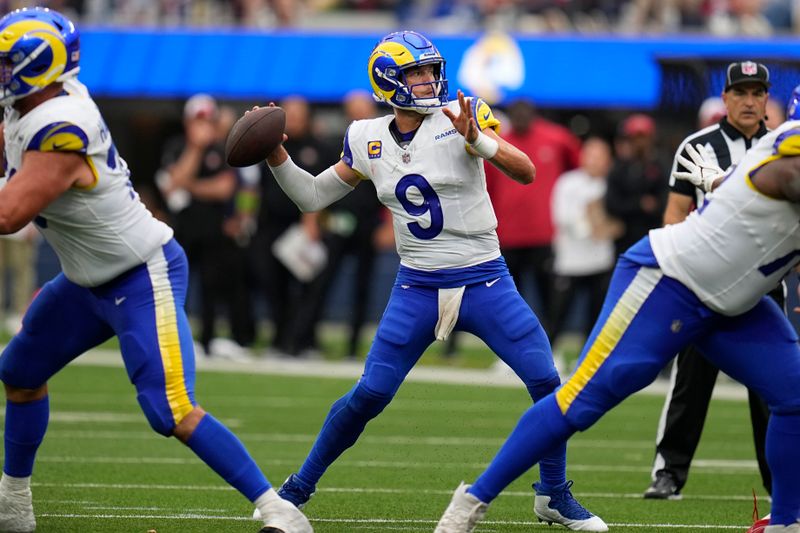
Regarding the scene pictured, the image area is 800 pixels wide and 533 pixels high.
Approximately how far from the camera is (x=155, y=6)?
18094mm

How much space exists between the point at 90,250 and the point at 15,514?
115 centimetres

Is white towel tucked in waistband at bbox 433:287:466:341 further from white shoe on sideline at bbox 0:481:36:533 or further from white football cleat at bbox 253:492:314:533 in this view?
white shoe on sideline at bbox 0:481:36:533

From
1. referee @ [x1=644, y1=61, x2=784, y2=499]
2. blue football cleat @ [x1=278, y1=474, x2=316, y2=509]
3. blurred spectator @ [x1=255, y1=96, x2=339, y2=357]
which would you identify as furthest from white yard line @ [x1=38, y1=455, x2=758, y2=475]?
blurred spectator @ [x1=255, y1=96, x2=339, y2=357]

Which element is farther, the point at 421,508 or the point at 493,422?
the point at 493,422

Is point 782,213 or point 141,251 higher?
point 782,213

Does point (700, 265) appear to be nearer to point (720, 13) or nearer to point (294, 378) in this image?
point (294, 378)

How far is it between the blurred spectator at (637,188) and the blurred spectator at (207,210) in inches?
128

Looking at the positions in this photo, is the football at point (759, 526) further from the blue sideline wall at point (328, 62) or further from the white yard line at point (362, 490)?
the blue sideline wall at point (328, 62)

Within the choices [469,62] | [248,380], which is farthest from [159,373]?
[469,62]

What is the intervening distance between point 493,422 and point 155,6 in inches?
397

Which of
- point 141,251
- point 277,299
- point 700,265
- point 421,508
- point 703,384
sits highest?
point 700,265

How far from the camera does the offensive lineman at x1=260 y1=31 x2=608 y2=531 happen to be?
5949 mm

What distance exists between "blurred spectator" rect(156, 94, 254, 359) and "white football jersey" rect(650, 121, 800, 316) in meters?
7.79

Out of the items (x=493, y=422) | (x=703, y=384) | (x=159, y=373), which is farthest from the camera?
(x=493, y=422)
